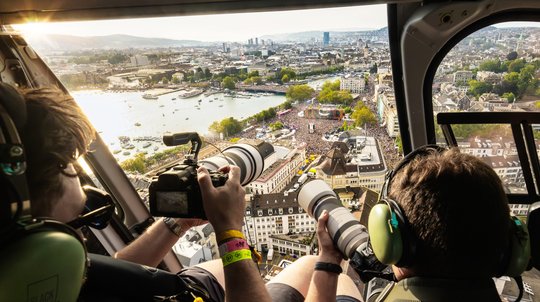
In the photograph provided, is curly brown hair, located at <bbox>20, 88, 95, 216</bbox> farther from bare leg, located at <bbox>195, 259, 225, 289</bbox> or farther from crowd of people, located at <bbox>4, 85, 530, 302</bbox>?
bare leg, located at <bbox>195, 259, 225, 289</bbox>

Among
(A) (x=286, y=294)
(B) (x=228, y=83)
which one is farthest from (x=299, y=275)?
(B) (x=228, y=83)

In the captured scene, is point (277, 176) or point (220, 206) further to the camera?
point (277, 176)

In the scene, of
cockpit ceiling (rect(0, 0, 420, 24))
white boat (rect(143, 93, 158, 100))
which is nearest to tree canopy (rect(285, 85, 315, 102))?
cockpit ceiling (rect(0, 0, 420, 24))

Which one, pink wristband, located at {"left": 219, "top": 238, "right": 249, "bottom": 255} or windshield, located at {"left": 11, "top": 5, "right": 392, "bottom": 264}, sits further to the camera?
windshield, located at {"left": 11, "top": 5, "right": 392, "bottom": 264}

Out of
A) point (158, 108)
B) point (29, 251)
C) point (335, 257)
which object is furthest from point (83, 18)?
point (335, 257)

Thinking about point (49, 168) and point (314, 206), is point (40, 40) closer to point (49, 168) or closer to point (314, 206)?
point (49, 168)

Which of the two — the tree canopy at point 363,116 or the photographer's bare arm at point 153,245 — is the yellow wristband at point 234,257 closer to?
the photographer's bare arm at point 153,245

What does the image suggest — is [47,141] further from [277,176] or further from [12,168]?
[277,176]
